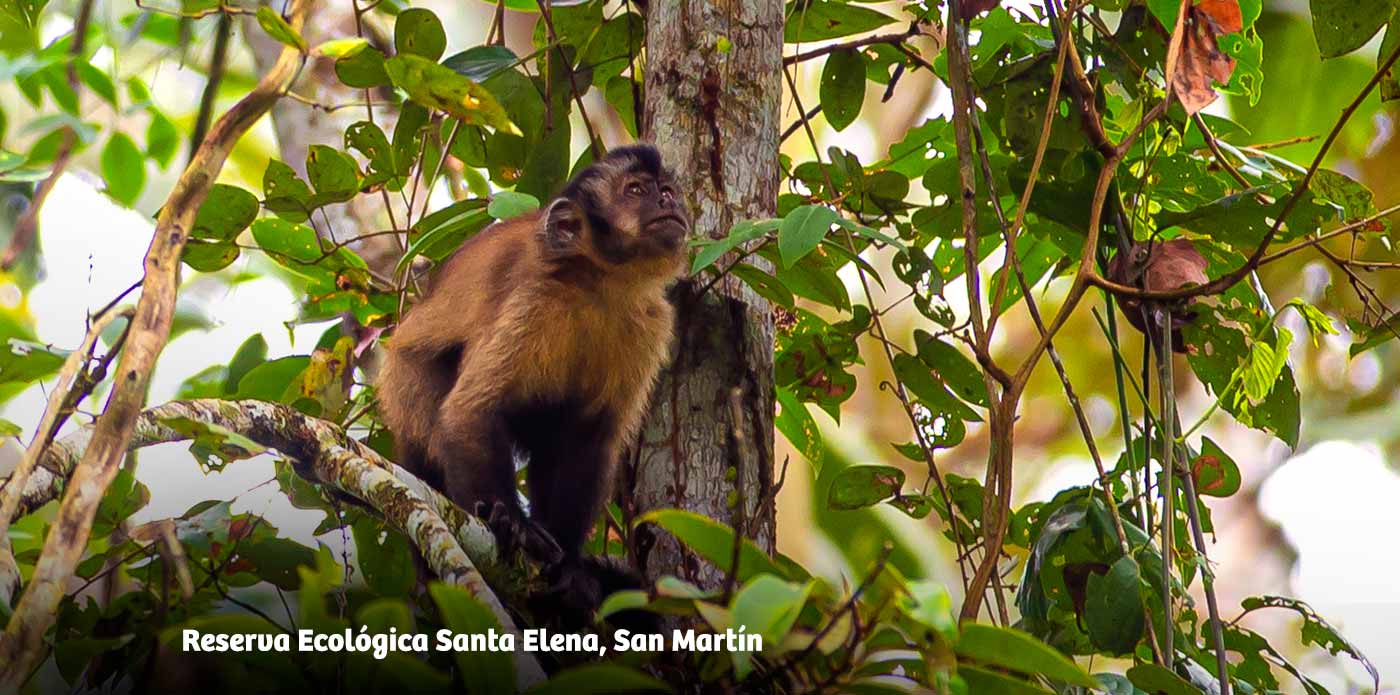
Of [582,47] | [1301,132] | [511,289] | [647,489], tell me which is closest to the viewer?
[647,489]

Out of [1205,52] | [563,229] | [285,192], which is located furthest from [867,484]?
[285,192]

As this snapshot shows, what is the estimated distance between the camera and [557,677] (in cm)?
153

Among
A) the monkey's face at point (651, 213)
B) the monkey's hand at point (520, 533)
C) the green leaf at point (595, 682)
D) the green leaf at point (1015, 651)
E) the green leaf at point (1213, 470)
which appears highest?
the monkey's face at point (651, 213)

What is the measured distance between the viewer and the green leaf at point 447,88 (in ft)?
7.38

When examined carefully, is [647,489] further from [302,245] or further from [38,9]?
[38,9]

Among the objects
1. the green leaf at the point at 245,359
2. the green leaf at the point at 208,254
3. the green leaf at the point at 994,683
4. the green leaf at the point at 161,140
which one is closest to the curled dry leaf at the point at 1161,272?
the green leaf at the point at 994,683

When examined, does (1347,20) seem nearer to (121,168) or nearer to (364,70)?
(364,70)

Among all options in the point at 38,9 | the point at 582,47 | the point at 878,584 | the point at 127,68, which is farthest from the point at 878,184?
the point at 127,68

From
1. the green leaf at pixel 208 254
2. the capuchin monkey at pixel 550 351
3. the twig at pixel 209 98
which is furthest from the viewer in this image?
the green leaf at pixel 208 254

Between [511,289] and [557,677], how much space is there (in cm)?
195

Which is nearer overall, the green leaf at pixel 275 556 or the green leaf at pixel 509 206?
the green leaf at pixel 509 206

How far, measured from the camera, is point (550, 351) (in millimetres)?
3311

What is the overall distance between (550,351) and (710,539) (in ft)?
5.70

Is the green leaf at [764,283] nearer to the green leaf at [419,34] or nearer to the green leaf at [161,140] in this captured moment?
the green leaf at [419,34]
